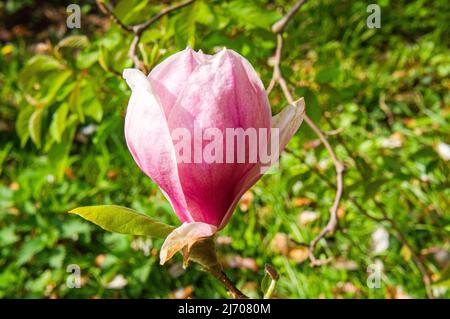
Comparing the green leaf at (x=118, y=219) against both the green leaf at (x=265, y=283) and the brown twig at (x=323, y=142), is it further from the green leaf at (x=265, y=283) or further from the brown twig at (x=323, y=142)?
the brown twig at (x=323, y=142)

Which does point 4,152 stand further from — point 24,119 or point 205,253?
point 205,253

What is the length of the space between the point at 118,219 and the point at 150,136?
8cm

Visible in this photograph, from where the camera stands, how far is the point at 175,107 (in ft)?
1.62

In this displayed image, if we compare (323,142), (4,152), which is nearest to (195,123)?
(323,142)

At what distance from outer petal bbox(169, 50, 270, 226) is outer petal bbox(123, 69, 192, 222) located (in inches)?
0.4

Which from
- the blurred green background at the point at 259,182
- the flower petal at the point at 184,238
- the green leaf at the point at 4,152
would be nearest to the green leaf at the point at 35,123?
the blurred green background at the point at 259,182

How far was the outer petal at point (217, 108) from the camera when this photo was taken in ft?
1.61

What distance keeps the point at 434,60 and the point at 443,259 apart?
1314mm

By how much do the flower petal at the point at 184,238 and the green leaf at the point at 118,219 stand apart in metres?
0.03

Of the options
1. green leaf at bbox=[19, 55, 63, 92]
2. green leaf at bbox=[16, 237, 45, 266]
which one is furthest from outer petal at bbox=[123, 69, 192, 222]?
green leaf at bbox=[16, 237, 45, 266]

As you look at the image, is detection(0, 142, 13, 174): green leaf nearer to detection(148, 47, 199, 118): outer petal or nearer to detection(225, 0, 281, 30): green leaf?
detection(225, 0, 281, 30): green leaf

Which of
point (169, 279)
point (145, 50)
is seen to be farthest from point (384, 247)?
point (145, 50)

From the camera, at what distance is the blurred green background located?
3.93 ft
